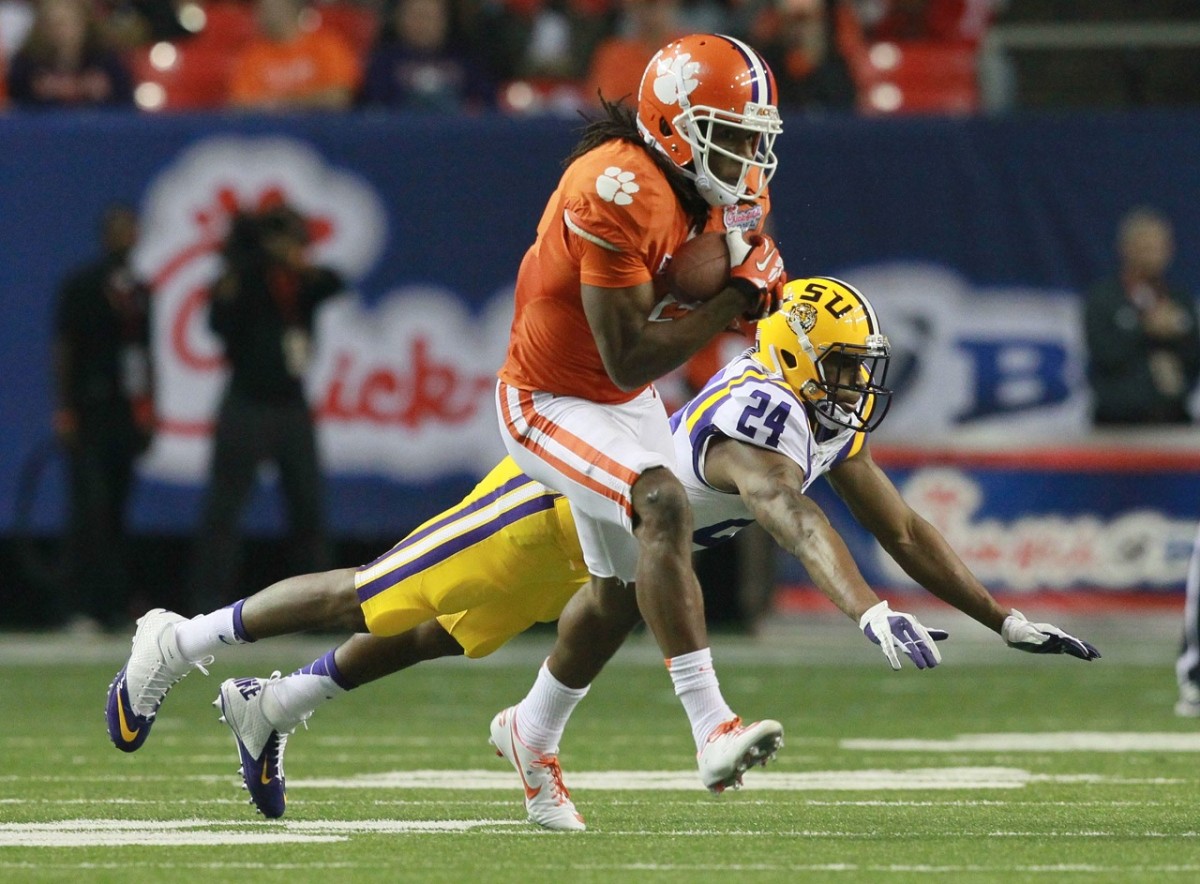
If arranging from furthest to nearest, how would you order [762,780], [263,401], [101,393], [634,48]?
1. [634,48]
2. [101,393]
3. [263,401]
4. [762,780]

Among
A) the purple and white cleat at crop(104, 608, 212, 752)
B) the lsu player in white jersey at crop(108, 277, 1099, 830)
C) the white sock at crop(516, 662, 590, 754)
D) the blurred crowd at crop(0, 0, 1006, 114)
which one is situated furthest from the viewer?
the blurred crowd at crop(0, 0, 1006, 114)

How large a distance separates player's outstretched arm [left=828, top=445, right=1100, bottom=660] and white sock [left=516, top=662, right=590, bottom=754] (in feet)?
2.79

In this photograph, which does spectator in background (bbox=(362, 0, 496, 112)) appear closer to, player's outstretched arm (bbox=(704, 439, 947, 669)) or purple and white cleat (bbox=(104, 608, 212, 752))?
player's outstretched arm (bbox=(704, 439, 947, 669))

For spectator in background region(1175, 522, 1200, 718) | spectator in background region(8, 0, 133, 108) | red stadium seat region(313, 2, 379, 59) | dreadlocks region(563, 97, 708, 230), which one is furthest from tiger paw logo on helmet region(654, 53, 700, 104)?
red stadium seat region(313, 2, 379, 59)

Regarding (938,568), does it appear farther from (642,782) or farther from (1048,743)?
(1048,743)

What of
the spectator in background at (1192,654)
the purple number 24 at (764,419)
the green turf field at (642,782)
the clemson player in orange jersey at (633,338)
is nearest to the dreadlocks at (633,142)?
the clemson player in orange jersey at (633,338)

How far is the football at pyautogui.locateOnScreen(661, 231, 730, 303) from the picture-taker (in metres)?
4.68

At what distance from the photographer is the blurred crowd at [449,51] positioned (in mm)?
11367

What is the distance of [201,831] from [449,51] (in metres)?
7.44

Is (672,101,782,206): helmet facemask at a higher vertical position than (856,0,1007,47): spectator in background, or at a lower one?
higher

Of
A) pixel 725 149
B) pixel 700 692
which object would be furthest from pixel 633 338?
pixel 700 692

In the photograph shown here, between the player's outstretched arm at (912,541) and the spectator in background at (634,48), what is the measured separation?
598cm

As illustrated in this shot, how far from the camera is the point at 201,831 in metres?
4.77

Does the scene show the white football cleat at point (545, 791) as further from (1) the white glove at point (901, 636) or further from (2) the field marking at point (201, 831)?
(1) the white glove at point (901, 636)
